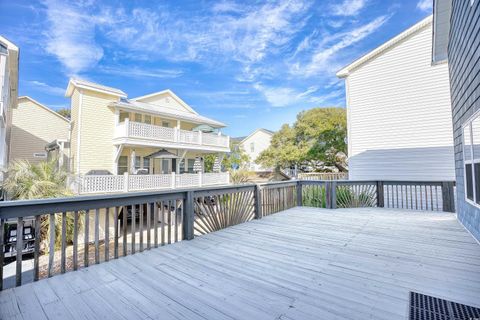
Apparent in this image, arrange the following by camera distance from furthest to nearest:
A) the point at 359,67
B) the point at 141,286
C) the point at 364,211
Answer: the point at 359,67 → the point at 364,211 → the point at 141,286

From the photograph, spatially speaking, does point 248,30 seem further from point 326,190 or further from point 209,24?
point 326,190

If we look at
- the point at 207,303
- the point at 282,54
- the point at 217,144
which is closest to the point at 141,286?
the point at 207,303

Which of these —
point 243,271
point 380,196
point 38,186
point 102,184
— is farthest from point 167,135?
point 243,271

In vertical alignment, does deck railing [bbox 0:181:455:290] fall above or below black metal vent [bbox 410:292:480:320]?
above

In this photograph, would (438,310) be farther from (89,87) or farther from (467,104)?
(89,87)

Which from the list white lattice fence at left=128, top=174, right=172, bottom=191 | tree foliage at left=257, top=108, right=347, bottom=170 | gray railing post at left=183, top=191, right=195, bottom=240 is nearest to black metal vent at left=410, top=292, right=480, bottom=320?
gray railing post at left=183, top=191, right=195, bottom=240

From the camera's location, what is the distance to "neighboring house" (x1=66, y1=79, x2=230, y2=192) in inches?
401

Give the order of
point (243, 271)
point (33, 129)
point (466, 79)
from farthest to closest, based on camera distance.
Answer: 1. point (33, 129)
2. point (466, 79)
3. point (243, 271)

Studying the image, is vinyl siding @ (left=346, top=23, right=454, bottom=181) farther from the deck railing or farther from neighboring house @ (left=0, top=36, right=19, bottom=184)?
neighboring house @ (left=0, top=36, right=19, bottom=184)

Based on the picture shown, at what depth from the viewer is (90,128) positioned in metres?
10.6

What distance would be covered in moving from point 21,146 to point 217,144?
458 inches

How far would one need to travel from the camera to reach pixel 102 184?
362 inches

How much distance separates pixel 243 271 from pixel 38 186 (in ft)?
26.7

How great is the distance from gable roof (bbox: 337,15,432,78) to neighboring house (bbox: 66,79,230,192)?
8241 millimetres
